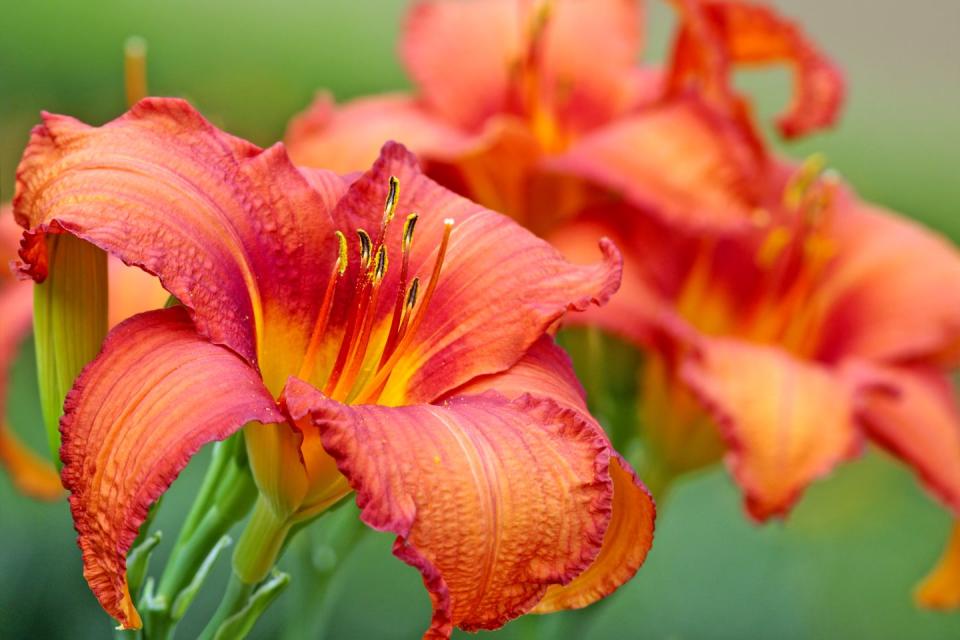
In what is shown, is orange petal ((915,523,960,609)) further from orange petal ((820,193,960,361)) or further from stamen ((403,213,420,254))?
stamen ((403,213,420,254))

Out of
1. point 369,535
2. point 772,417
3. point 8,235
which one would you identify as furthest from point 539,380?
point 8,235

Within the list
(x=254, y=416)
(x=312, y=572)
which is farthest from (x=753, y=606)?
(x=254, y=416)

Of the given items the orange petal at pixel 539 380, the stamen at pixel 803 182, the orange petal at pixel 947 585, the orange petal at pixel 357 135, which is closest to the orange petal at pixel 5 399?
the orange petal at pixel 357 135

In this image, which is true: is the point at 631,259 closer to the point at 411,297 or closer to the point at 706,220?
the point at 706,220

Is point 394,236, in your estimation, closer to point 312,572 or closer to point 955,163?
point 312,572

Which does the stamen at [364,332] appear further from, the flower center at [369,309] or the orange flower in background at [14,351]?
the orange flower in background at [14,351]

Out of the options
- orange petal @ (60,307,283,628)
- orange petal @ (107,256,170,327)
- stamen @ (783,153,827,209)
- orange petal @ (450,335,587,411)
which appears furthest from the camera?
stamen @ (783,153,827,209)

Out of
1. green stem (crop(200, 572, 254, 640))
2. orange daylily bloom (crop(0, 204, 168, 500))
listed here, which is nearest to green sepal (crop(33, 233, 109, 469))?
green stem (crop(200, 572, 254, 640))
